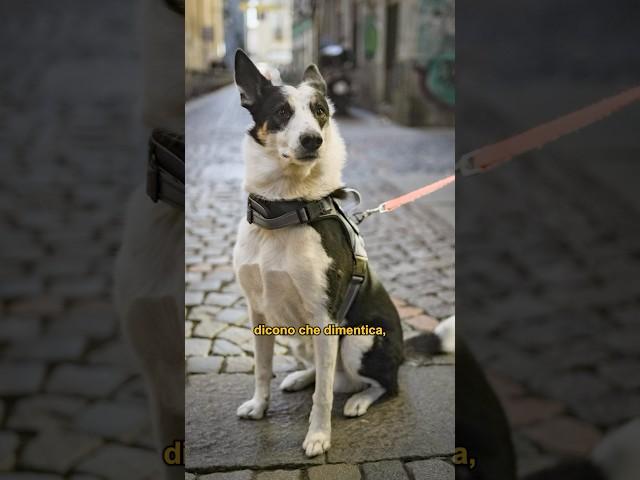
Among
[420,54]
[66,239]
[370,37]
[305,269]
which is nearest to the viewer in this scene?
[66,239]

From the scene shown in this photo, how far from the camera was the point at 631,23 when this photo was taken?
1039 millimetres

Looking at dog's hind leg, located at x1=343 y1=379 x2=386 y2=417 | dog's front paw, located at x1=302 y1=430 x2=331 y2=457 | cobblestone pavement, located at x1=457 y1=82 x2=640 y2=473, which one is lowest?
dog's hind leg, located at x1=343 y1=379 x2=386 y2=417

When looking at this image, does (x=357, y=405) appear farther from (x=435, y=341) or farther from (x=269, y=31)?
(x=269, y=31)

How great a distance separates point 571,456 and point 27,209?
955 millimetres

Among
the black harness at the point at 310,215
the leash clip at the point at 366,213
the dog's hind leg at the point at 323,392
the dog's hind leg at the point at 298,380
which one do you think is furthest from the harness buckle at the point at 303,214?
the dog's hind leg at the point at 298,380

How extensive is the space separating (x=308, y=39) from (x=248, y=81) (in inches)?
6.6

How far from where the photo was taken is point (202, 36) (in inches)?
34.4

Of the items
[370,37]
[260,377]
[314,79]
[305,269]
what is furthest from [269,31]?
[370,37]

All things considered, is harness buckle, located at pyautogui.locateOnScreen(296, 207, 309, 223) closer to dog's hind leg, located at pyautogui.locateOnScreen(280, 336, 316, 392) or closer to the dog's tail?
dog's hind leg, located at pyautogui.locateOnScreen(280, 336, 316, 392)

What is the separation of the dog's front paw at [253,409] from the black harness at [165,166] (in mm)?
442

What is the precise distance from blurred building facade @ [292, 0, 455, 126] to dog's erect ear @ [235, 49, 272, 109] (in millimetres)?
94

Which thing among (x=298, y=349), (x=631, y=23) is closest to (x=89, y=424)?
(x=298, y=349)

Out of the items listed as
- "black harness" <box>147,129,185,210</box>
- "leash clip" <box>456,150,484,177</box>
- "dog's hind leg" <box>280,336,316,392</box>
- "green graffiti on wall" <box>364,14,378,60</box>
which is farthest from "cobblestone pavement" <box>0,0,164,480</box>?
"green graffiti on wall" <box>364,14,378,60</box>

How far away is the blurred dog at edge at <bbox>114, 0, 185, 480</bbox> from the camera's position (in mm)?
840
